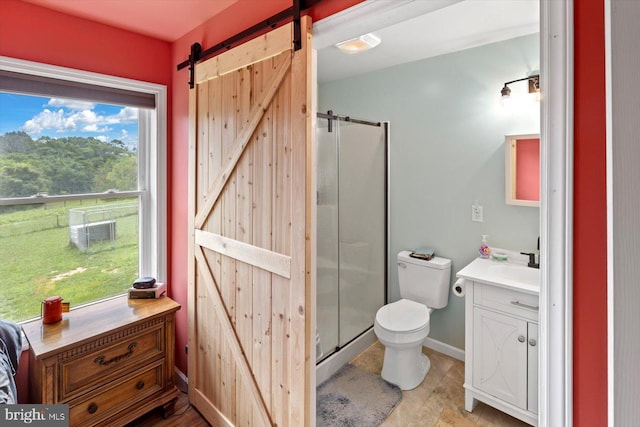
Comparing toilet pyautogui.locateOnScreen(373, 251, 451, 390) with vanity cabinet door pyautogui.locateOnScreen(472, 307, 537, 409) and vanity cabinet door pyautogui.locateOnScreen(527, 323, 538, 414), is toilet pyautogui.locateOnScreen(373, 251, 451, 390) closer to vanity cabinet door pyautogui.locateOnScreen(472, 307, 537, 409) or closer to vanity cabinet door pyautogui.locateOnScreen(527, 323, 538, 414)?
vanity cabinet door pyautogui.locateOnScreen(472, 307, 537, 409)

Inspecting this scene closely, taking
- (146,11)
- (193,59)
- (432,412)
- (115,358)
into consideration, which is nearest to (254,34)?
(193,59)

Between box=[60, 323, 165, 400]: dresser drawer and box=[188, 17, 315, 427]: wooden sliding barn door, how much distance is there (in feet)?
0.78

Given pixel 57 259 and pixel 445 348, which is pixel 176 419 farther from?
pixel 445 348

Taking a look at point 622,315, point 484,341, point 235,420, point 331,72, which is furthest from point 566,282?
point 331,72

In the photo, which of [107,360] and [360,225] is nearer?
[107,360]

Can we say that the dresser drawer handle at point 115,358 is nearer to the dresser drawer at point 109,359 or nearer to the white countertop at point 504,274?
the dresser drawer at point 109,359

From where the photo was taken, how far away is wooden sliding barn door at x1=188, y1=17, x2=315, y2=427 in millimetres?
1437

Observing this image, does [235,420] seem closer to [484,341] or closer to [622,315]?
[484,341]

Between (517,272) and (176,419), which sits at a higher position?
(517,272)

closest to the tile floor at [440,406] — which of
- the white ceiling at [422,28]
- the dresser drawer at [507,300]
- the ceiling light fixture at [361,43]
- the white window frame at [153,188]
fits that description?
the dresser drawer at [507,300]

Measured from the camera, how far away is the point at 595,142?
0.81m

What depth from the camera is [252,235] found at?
1.67 m

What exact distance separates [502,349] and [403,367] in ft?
2.27

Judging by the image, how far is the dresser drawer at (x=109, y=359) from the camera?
1.68 metres
